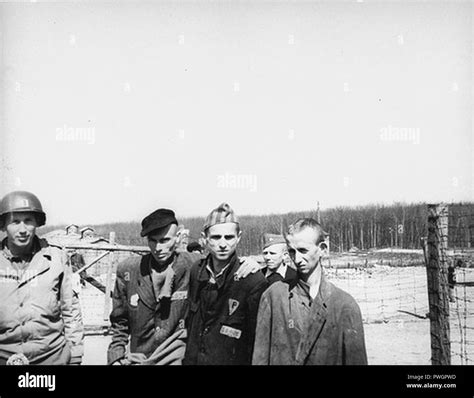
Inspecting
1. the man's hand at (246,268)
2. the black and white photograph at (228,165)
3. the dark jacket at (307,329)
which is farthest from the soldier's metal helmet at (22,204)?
the dark jacket at (307,329)

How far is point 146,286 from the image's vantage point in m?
4.95

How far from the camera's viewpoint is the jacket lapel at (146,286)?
4.93 meters

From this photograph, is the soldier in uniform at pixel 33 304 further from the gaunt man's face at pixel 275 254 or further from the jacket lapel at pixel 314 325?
the jacket lapel at pixel 314 325

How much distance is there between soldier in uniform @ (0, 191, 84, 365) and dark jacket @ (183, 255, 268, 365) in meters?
1.03

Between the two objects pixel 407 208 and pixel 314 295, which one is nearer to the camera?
pixel 314 295

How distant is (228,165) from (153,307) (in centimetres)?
143

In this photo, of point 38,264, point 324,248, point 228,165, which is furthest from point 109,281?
point 324,248

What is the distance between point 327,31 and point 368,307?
2504mm

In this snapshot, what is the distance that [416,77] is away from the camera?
537cm

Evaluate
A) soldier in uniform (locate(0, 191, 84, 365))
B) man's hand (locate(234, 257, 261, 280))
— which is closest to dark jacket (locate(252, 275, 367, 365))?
man's hand (locate(234, 257, 261, 280))

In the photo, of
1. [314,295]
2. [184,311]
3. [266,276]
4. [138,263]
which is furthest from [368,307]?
[138,263]

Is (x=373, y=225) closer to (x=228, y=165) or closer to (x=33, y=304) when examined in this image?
(x=228, y=165)

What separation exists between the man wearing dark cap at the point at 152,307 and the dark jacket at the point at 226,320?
0.15 metres
